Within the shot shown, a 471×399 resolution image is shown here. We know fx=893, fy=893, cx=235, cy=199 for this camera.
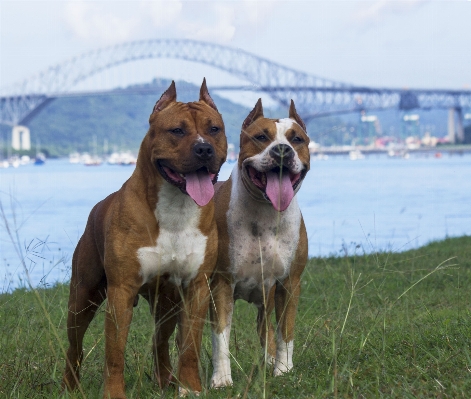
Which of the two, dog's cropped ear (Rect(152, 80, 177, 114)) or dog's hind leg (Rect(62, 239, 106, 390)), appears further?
dog's hind leg (Rect(62, 239, 106, 390))

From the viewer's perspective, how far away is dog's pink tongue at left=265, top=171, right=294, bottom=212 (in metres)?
4.86

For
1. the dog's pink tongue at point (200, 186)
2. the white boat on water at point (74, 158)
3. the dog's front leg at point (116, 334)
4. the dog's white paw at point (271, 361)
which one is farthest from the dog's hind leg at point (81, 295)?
the white boat on water at point (74, 158)

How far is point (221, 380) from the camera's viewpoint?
4.96m

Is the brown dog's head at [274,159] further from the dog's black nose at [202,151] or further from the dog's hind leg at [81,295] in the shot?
the dog's hind leg at [81,295]

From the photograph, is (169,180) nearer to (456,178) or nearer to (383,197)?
(383,197)

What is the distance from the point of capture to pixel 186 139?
4.53 meters

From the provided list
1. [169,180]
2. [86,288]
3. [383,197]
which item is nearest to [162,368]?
[86,288]

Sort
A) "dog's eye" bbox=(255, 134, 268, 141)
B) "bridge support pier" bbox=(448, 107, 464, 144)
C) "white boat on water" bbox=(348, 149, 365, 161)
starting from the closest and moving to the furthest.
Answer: "dog's eye" bbox=(255, 134, 268, 141) < "bridge support pier" bbox=(448, 107, 464, 144) < "white boat on water" bbox=(348, 149, 365, 161)

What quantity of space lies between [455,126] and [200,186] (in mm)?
104682

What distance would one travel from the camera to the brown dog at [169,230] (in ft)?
14.8

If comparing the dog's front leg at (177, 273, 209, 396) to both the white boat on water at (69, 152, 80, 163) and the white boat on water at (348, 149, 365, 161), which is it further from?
the white boat on water at (348, 149, 365, 161)

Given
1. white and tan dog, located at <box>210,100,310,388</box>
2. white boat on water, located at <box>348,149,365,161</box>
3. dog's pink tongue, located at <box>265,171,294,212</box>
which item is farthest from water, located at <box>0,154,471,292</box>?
white boat on water, located at <box>348,149,365,161</box>

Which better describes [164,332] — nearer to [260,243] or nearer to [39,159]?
[260,243]

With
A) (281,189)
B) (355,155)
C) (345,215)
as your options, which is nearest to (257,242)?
(281,189)
